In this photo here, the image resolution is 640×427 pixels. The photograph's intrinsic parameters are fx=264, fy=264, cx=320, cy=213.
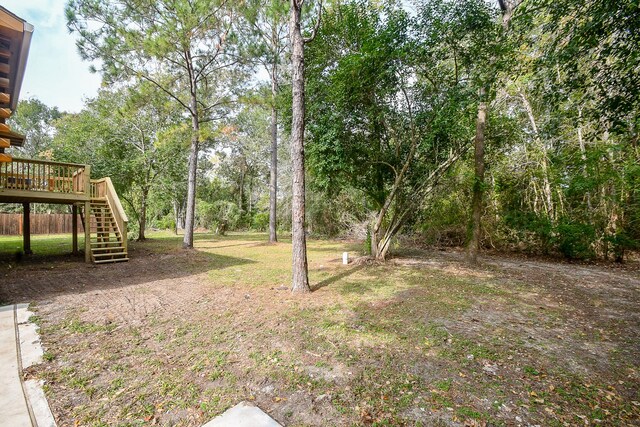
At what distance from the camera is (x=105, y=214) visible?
849cm

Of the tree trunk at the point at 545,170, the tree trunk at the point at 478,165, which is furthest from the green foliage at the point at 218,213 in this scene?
the tree trunk at the point at 545,170

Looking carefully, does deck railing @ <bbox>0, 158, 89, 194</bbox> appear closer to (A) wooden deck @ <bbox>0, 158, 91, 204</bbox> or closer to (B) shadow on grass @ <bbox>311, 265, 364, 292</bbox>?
(A) wooden deck @ <bbox>0, 158, 91, 204</bbox>

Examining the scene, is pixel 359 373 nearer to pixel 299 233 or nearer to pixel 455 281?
pixel 299 233

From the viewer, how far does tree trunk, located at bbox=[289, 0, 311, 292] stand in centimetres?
486

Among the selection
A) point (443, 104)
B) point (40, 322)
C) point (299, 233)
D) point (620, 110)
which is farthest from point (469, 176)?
point (40, 322)

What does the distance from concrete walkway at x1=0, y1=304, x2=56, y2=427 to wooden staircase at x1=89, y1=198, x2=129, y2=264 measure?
440 cm

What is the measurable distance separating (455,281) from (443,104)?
4249mm

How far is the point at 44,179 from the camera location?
7.16 meters

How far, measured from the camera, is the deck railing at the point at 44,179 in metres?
6.63

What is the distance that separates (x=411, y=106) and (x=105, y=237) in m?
10.0

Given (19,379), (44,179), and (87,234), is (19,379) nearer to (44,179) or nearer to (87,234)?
(87,234)

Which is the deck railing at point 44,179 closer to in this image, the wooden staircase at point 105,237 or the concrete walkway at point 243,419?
the wooden staircase at point 105,237

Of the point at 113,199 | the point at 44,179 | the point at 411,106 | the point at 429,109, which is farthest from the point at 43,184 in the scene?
A: the point at 429,109

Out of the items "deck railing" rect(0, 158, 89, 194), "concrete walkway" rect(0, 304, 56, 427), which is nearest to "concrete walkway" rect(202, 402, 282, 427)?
"concrete walkway" rect(0, 304, 56, 427)
